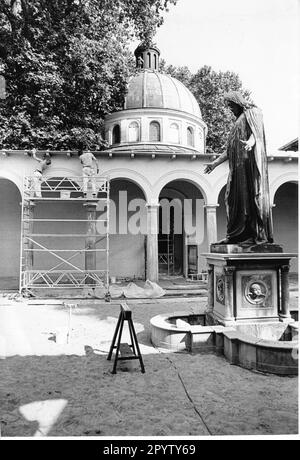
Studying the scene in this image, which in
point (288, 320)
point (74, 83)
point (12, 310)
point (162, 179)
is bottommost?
point (12, 310)

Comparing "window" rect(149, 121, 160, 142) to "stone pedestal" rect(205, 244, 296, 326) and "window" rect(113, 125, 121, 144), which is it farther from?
"stone pedestal" rect(205, 244, 296, 326)

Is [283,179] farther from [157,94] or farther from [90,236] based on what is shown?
[157,94]

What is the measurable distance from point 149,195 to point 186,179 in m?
1.99

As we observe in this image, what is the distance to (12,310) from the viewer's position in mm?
9539

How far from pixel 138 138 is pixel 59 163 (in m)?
6.59

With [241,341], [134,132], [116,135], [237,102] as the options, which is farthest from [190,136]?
[241,341]

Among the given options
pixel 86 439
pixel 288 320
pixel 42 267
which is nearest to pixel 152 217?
pixel 42 267

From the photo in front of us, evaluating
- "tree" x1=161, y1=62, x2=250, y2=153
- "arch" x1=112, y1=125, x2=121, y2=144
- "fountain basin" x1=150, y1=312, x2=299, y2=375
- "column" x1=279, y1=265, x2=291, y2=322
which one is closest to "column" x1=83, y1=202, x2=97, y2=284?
"fountain basin" x1=150, y1=312, x2=299, y2=375

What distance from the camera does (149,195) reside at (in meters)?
14.9

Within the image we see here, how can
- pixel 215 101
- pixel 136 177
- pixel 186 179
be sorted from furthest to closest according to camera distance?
1. pixel 215 101
2. pixel 186 179
3. pixel 136 177

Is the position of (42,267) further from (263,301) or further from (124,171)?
(263,301)

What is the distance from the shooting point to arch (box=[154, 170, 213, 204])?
49.2ft

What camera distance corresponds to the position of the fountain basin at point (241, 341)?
4578 mm

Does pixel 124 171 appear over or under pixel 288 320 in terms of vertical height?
over
